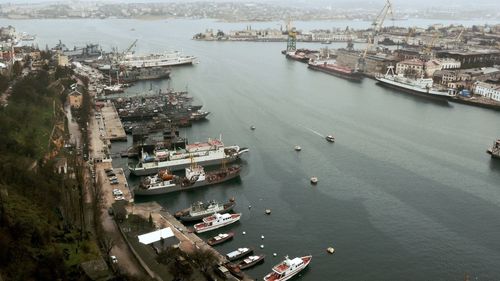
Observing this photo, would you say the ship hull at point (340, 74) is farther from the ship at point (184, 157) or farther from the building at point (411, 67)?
Answer: the ship at point (184, 157)

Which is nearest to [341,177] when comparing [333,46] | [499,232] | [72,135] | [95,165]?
[499,232]

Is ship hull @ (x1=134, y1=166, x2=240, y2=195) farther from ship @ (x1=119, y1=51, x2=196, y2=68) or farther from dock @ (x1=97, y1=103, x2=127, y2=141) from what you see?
ship @ (x1=119, y1=51, x2=196, y2=68)

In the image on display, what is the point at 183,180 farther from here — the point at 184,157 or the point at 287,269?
the point at 287,269

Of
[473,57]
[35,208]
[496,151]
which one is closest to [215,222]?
[35,208]

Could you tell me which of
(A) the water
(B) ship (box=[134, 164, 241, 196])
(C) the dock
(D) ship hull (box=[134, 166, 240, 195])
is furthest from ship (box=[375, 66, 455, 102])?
(C) the dock

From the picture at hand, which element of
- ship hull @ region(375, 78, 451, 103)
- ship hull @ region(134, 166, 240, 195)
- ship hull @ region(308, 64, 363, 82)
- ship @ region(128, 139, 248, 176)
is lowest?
ship hull @ region(134, 166, 240, 195)

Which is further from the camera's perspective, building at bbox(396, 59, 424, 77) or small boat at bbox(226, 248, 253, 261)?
building at bbox(396, 59, 424, 77)

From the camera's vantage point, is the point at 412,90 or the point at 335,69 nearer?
the point at 412,90
